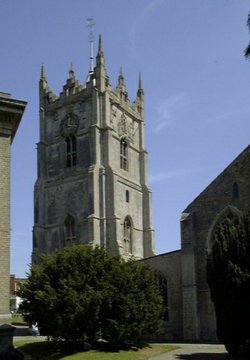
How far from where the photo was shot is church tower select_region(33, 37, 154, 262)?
50594 mm

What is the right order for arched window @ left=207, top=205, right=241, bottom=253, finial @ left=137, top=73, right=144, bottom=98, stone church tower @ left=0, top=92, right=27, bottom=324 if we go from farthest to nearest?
1. finial @ left=137, top=73, right=144, bottom=98
2. arched window @ left=207, top=205, right=241, bottom=253
3. stone church tower @ left=0, top=92, right=27, bottom=324

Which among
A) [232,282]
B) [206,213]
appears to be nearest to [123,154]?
[206,213]

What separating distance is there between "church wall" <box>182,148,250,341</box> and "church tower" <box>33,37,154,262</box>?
44.5 feet

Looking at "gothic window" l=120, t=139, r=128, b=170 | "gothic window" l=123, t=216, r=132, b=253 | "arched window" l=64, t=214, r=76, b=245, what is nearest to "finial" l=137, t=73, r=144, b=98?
"gothic window" l=120, t=139, r=128, b=170

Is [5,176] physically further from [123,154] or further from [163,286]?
[123,154]

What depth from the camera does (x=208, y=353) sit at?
26.0 metres

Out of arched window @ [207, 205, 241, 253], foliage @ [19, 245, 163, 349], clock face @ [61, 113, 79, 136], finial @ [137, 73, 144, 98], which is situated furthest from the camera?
finial @ [137, 73, 144, 98]

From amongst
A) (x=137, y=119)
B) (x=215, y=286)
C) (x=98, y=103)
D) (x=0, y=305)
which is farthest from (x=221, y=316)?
(x=137, y=119)

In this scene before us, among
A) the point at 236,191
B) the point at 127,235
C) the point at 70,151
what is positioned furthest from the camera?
the point at 70,151

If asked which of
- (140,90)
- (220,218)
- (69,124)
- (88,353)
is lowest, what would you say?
(88,353)

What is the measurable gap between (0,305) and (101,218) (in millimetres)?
30980

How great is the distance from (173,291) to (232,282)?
50.3 feet

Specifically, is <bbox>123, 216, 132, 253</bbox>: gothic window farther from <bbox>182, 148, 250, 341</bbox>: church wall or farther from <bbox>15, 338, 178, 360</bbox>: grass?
<bbox>15, 338, 178, 360</bbox>: grass

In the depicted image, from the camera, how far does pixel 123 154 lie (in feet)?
183
